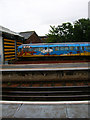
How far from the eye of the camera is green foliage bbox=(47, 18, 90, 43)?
23106mm

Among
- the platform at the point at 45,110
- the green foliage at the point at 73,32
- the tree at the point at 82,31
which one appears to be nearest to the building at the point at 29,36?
the green foliage at the point at 73,32

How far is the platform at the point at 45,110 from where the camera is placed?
2527 mm

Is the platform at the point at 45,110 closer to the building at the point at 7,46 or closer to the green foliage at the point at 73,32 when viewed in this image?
the building at the point at 7,46

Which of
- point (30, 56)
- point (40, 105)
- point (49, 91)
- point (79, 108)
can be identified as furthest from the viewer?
point (30, 56)

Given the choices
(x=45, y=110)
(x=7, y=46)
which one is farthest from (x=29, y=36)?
(x=45, y=110)

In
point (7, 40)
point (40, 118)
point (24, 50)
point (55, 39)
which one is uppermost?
point (55, 39)

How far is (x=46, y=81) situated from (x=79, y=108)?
21.1ft

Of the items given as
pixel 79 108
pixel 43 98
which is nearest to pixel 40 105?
pixel 79 108

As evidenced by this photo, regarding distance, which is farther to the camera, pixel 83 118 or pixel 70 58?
pixel 70 58

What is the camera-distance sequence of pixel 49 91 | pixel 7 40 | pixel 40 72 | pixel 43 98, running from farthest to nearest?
pixel 7 40, pixel 40 72, pixel 49 91, pixel 43 98

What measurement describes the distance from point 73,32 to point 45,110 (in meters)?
23.5

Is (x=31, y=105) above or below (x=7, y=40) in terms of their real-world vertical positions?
below

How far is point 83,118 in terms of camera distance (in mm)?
2393

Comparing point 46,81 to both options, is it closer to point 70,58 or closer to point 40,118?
point 40,118
